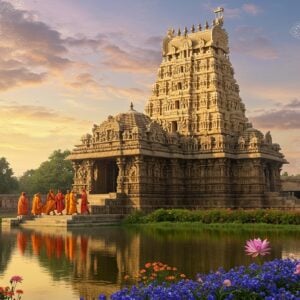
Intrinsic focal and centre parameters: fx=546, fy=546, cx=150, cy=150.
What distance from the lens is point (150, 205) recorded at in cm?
4603

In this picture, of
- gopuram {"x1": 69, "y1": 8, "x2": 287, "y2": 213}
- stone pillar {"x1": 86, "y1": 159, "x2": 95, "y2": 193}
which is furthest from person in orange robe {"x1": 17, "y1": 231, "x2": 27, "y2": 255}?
stone pillar {"x1": 86, "y1": 159, "x2": 95, "y2": 193}

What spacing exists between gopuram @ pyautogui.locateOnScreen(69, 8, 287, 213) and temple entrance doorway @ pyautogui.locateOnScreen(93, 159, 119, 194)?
9cm

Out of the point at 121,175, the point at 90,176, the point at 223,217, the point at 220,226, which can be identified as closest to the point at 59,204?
the point at 121,175

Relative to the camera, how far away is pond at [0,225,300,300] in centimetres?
1365

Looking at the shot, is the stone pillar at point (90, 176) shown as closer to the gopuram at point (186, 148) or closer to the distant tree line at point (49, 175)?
the gopuram at point (186, 148)

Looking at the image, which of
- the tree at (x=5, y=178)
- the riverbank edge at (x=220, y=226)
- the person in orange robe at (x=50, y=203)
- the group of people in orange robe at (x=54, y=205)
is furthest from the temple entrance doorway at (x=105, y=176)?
the tree at (x=5, y=178)

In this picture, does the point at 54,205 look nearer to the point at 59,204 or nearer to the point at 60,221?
the point at 59,204

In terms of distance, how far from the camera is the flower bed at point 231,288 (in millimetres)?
8133

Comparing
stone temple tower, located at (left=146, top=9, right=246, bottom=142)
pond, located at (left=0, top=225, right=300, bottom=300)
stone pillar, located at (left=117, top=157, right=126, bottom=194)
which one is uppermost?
stone temple tower, located at (left=146, top=9, right=246, bottom=142)

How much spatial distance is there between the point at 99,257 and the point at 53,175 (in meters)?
62.1

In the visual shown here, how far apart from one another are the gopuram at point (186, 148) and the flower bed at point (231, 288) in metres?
34.3

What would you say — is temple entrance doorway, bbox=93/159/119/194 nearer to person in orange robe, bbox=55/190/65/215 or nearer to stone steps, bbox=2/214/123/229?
person in orange robe, bbox=55/190/65/215

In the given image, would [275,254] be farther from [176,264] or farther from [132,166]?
[132,166]

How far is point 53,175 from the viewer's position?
262 feet
